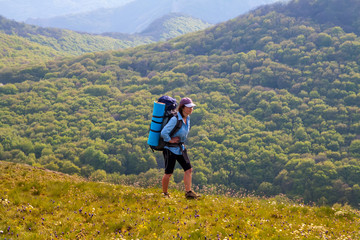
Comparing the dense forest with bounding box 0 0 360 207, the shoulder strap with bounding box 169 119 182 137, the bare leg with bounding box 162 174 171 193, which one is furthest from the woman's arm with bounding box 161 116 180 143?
the dense forest with bounding box 0 0 360 207

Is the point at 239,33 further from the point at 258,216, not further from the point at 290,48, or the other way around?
the point at 258,216

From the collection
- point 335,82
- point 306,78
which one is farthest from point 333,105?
point 306,78

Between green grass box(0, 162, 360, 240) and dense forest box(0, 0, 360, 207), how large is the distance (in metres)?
36.1

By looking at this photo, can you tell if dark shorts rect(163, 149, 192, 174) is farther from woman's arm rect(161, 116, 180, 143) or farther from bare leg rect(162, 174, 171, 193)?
woman's arm rect(161, 116, 180, 143)

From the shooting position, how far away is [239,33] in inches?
5221

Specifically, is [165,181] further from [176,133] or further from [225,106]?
[225,106]

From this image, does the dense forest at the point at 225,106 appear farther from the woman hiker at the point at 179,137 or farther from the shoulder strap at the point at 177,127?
the shoulder strap at the point at 177,127

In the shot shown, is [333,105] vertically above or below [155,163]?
above

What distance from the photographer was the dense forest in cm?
6506

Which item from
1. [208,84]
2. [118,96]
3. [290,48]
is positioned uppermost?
[290,48]

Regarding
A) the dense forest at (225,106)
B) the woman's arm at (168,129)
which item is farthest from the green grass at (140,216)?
the dense forest at (225,106)

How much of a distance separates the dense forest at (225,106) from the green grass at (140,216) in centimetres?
3608

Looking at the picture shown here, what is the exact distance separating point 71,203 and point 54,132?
266ft

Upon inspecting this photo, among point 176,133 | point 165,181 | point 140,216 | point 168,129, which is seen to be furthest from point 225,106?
point 140,216
